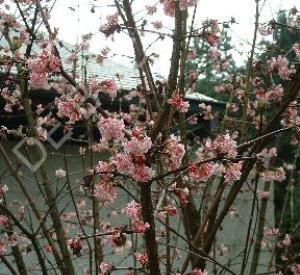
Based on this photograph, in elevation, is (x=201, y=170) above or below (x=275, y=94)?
below

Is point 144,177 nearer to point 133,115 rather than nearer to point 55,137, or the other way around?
point 133,115

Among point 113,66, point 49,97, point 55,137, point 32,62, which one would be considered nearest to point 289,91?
point 32,62

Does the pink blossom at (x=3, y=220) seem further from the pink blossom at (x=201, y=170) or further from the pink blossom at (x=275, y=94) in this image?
the pink blossom at (x=275, y=94)

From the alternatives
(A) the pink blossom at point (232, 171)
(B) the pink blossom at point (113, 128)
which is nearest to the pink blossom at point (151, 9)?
(B) the pink blossom at point (113, 128)

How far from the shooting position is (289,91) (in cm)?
331

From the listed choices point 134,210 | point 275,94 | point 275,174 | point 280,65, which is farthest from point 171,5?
point 280,65

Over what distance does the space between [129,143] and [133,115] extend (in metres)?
2.89

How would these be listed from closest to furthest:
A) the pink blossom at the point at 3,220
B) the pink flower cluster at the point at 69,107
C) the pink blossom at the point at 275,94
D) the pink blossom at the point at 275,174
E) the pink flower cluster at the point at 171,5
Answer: the pink flower cluster at the point at 69,107 → the pink flower cluster at the point at 171,5 → the pink blossom at the point at 275,174 → the pink blossom at the point at 3,220 → the pink blossom at the point at 275,94

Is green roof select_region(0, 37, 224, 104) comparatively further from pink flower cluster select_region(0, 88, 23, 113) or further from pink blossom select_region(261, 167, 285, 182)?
pink blossom select_region(261, 167, 285, 182)

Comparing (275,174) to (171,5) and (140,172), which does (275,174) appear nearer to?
(171,5)

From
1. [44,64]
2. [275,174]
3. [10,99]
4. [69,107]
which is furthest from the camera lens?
[10,99]

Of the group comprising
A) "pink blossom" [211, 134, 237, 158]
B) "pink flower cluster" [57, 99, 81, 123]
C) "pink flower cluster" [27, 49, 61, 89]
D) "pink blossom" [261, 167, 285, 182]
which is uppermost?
"pink flower cluster" [27, 49, 61, 89]

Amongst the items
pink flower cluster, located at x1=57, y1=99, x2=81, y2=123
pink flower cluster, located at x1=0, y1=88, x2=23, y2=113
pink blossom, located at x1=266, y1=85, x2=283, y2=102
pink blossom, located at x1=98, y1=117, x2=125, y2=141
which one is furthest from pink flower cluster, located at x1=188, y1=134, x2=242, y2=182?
pink flower cluster, located at x1=0, y1=88, x2=23, y2=113

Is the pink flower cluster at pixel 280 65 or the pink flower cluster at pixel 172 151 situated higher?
the pink flower cluster at pixel 280 65
